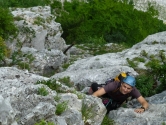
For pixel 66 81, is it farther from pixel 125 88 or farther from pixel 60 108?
pixel 60 108

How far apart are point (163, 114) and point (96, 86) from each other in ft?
8.26

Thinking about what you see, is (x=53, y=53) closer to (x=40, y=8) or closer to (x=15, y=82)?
(x=40, y=8)

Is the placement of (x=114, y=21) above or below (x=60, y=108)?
below

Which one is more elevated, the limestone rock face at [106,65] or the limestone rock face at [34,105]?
the limestone rock face at [34,105]

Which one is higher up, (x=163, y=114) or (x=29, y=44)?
(x=163, y=114)

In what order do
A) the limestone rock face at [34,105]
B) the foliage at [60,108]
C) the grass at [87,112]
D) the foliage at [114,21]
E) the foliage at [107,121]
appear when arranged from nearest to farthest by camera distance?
the limestone rock face at [34,105] < the foliage at [60,108] < the grass at [87,112] < the foliage at [107,121] < the foliage at [114,21]

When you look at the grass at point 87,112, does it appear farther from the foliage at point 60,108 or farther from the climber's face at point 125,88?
the climber's face at point 125,88

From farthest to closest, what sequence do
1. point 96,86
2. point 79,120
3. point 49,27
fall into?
1. point 49,27
2. point 96,86
3. point 79,120

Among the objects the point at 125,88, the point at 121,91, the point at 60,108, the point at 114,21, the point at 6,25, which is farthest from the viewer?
the point at 114,21

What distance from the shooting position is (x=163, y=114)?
32.8ft

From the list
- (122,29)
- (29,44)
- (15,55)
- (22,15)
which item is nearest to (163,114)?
(15,55)

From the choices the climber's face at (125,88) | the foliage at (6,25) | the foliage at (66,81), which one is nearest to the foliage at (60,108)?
the climber's face at (125,88)

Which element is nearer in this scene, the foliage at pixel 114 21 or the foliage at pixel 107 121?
the foliage at pixel 107 121

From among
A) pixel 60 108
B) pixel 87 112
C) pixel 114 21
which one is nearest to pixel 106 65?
pixel 87 112
